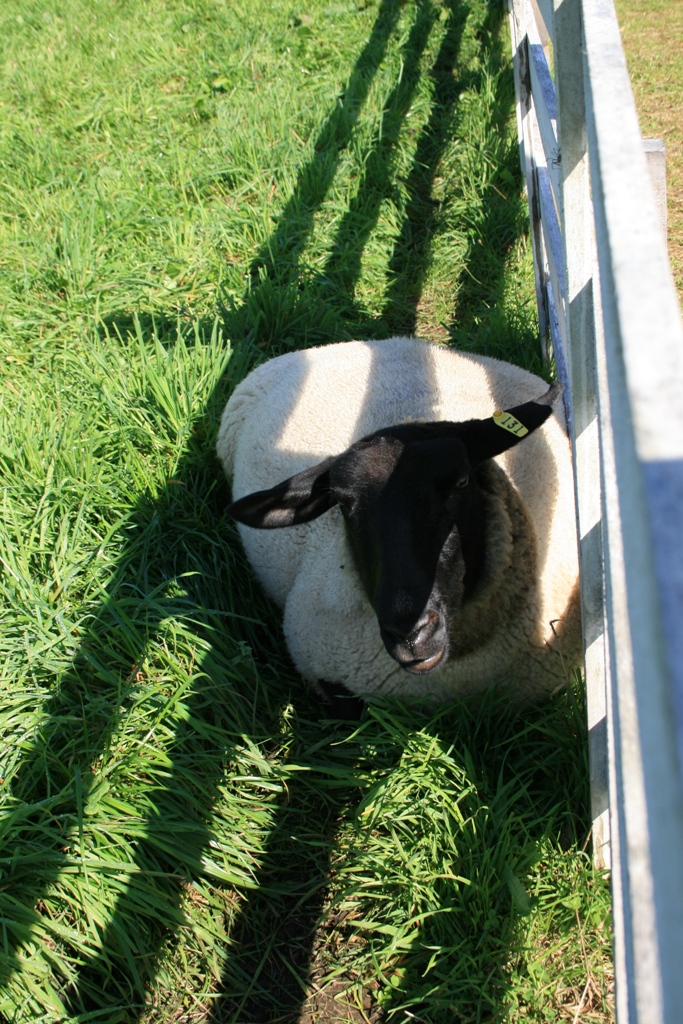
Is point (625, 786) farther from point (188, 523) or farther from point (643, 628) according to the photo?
point (188, 523)

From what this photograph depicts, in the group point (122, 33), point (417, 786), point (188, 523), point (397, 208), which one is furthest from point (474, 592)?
point (122, 33)

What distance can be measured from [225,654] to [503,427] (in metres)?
1.27

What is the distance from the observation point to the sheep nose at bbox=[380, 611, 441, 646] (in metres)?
2.09

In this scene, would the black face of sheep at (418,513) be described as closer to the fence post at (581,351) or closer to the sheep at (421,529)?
the sheep at (421,529)

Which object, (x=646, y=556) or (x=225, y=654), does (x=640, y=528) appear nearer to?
(x=646, y=556)

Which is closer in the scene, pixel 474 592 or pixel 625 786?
pixel 625 786

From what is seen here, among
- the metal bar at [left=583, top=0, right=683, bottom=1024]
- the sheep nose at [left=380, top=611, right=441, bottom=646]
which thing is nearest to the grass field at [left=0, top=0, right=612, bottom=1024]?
the sheep nose at [left=380, top=611, right=441, bottom=646]

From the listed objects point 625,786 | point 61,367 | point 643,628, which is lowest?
point 61,367

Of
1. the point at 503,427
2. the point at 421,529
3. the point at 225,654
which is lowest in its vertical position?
the point at 225,654

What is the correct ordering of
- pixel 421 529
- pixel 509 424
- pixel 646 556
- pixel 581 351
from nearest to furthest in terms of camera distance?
1. pixel 646 556
2. pixel 581 351
3. pixel 421 529
4. pixel 509 424

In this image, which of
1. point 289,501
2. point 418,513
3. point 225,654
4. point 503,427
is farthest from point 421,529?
point 225,654

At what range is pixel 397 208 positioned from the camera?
5066 mm

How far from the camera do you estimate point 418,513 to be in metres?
2.24

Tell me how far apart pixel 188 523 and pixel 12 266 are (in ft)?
7.55
